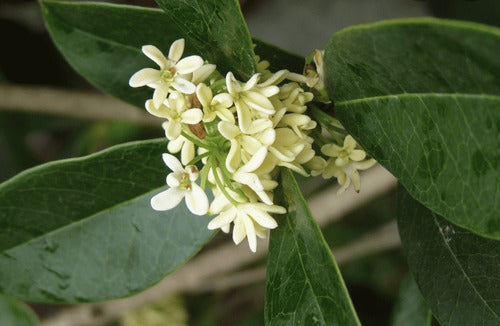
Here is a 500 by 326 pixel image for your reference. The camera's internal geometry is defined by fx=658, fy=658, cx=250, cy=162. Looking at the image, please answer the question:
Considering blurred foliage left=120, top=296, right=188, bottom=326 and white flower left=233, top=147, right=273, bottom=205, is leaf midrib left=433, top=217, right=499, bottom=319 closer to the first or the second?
white flower left=233, top=147, right=273, bottom=205

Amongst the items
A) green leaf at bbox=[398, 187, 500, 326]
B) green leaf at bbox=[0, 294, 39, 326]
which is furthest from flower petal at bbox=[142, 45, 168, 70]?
green leaf at bbox=[0, 294, 39, 326]

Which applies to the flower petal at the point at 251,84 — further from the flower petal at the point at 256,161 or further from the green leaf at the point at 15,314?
the green leaf at the point at 15,314

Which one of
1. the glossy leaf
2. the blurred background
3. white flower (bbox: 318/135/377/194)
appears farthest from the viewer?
the blurred background

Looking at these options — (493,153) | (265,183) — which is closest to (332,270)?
(265,183)

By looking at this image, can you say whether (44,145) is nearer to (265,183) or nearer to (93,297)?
(93,297)

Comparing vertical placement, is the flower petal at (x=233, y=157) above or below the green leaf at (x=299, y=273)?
above

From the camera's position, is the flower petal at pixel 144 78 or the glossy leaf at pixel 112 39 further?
the glossy leaf at pixel 112 39

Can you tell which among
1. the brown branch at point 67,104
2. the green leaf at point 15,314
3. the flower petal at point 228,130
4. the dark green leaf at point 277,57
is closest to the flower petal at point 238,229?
the flower petal at point 228,130
